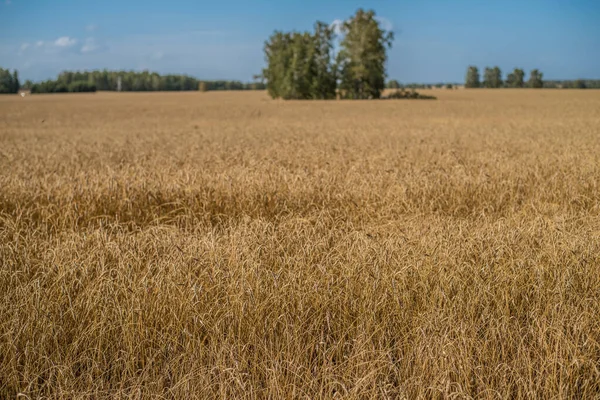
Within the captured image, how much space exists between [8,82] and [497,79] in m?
129

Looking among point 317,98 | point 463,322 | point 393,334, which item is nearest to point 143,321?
point 393,334

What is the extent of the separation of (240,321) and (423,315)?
114 centimetres

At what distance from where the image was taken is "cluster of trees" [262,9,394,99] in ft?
184

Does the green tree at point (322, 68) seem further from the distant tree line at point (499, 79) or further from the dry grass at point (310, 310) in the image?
the distant tree line at point (499, 79)

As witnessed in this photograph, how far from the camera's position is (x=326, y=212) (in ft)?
18.3

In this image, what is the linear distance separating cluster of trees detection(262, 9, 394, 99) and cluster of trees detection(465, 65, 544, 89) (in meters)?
96.6

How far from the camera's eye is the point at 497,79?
6122 inches

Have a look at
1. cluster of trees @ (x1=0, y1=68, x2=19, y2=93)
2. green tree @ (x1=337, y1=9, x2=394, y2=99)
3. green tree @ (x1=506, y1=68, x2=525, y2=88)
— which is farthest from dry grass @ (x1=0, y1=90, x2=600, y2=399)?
green tree @ (x1=506, y1=68, x2=525, y2=88)

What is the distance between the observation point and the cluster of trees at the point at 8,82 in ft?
335

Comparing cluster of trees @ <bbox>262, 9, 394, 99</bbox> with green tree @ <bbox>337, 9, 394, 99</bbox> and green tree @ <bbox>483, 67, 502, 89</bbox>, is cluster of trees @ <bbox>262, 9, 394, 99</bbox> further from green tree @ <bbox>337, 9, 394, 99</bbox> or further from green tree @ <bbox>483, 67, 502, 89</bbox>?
green tree @ <bbox>483, 67, 502, 89</bbox>

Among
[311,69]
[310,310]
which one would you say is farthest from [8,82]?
[310,310]

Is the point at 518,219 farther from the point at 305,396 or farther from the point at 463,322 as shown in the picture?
the point at 305,396

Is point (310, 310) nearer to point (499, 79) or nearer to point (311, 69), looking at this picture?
point (311, 69)

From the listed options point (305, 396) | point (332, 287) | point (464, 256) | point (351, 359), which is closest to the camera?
point (305, 396)
